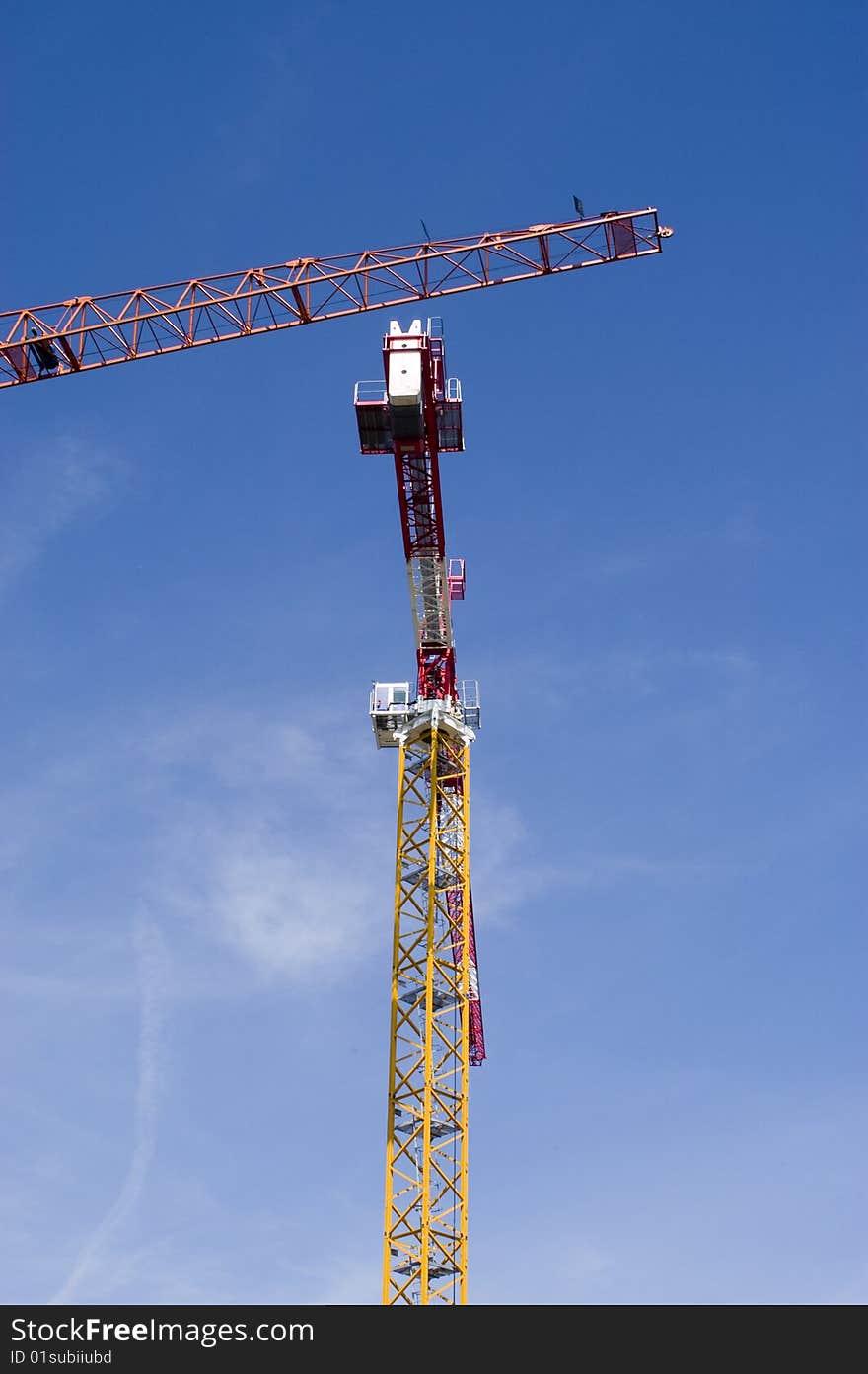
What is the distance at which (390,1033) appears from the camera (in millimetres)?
58281

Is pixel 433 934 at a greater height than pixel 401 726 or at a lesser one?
lesser

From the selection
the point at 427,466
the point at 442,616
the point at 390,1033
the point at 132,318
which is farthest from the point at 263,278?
the point at 390,1033

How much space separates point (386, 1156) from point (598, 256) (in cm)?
3311

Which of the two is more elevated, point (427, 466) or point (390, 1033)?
point (427, 466)

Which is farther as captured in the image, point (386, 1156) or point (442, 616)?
point (442, 616)

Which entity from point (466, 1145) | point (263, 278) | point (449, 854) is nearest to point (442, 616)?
point (449, 854)

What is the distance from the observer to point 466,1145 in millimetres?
55969

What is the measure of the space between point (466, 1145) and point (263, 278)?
31.9 metres
